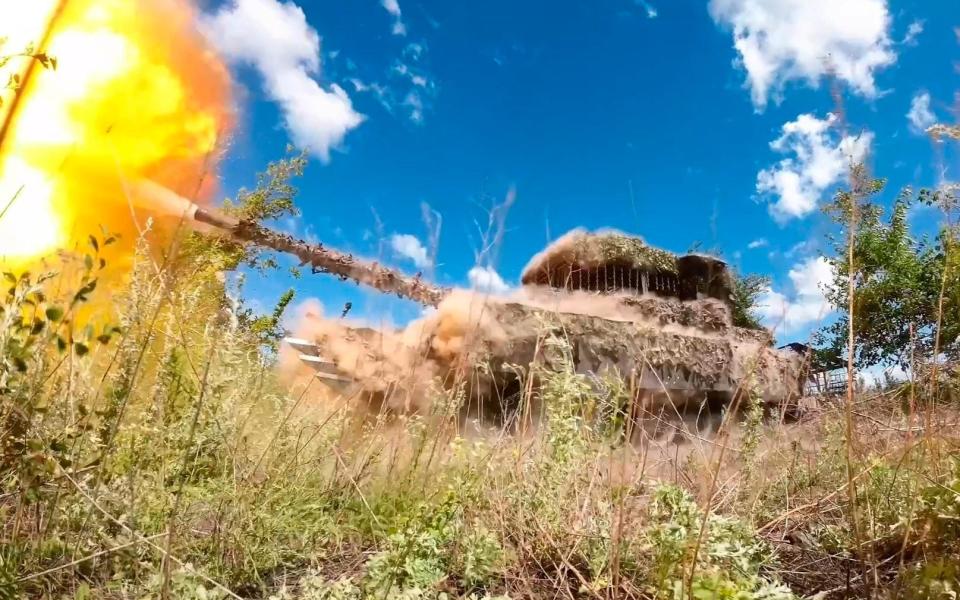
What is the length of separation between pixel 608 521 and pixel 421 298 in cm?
619

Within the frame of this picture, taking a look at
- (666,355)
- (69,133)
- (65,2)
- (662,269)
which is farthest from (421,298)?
(65,2)

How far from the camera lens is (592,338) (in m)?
6.74

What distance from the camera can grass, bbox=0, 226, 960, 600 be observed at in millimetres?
1751

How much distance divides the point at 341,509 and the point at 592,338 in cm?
445

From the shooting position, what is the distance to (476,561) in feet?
6.90

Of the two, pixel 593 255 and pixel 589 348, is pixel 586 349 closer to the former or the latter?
pixel 589 348

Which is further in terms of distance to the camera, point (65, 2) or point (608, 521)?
point (608, 521)

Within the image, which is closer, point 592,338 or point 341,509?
point 341,509

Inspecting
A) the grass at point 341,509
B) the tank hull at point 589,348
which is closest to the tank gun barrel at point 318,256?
the tank hull at point 589,348

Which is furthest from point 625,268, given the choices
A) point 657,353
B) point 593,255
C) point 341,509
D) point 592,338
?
point 341,509

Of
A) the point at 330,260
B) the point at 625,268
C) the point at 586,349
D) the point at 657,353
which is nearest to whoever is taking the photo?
the point at 586,349

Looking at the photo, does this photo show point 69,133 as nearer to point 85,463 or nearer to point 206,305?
point 206,305

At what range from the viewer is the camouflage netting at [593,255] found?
30.4 feet

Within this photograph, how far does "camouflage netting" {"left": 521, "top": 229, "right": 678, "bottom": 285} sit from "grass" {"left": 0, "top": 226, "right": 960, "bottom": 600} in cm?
627
